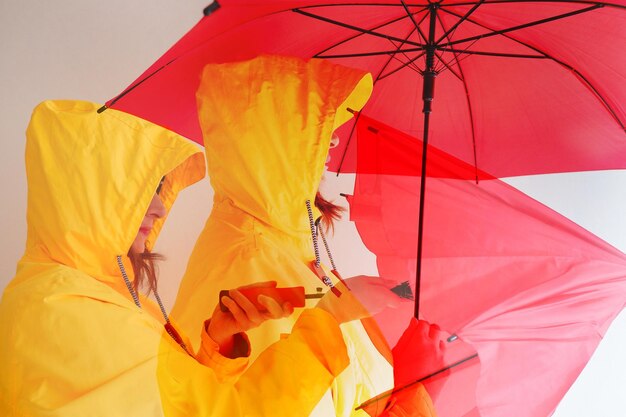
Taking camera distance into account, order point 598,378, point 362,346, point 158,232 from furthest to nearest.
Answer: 1. point 598,378
2. point 158,232
3. point 362,346

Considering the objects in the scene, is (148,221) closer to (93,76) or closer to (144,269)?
(144,269)

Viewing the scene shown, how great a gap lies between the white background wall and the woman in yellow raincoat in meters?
0.07

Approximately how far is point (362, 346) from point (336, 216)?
0.26m

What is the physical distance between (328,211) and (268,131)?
8.1 inches

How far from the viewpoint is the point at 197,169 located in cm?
102

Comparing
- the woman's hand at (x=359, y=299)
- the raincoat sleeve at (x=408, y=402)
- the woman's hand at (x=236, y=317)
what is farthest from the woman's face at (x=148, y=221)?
the raincoat sleeve at (x=408, y=402)

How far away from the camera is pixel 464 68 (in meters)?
1.07

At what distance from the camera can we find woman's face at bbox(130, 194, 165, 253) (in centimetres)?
95

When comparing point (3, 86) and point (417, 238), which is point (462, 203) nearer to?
point (417, 238)

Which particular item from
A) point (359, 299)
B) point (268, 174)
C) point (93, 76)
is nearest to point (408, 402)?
point (359, 299)

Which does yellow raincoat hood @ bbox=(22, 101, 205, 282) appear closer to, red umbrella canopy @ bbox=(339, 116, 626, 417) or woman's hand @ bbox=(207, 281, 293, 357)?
woman's hand @ bbox=(207, 281, 293, 357)

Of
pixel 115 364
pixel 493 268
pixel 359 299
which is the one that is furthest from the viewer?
pixel 493 268

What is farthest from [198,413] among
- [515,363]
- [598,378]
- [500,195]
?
[598,378]

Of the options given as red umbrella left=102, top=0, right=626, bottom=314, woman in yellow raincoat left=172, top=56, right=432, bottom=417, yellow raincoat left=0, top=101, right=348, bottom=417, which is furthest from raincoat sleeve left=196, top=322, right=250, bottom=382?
red umbrella left=102, top=0, right=626, bottom=314
